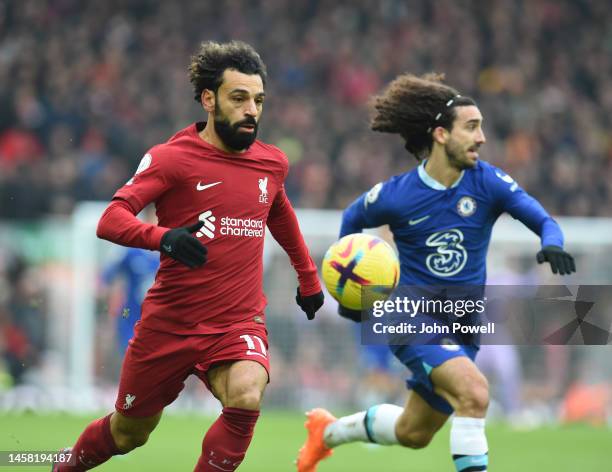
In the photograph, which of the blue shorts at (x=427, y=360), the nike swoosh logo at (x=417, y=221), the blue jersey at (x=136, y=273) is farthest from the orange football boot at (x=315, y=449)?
the blue jersey at (x=136, y=273)

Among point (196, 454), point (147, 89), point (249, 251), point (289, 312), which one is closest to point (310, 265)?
point (249, 251)

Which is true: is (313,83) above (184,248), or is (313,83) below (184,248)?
above

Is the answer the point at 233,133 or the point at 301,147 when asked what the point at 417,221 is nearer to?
the point at 233,133

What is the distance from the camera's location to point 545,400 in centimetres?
1475

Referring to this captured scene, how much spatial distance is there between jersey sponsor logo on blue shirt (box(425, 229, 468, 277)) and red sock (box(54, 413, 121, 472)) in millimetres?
1951

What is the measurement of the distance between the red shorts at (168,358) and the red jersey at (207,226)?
52 mm

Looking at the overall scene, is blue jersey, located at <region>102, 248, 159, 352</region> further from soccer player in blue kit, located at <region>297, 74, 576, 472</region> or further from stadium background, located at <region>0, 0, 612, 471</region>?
→ soccer player in blue kit, located at <region>297, 74, 576, 472</region>

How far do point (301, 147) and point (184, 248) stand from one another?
40.0 feet

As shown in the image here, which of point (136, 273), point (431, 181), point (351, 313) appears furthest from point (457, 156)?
point (136, 273)

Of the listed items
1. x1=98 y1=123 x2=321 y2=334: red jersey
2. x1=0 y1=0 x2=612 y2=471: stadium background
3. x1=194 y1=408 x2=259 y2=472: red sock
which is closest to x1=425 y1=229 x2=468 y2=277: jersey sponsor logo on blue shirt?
x1=98 y1=123 x2=321 y2=334: red jersey

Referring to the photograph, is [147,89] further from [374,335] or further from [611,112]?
[374,335]

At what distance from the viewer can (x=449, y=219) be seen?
6852 mm

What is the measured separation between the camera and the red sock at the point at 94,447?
604 centimetres

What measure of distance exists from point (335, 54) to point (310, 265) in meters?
13.3
